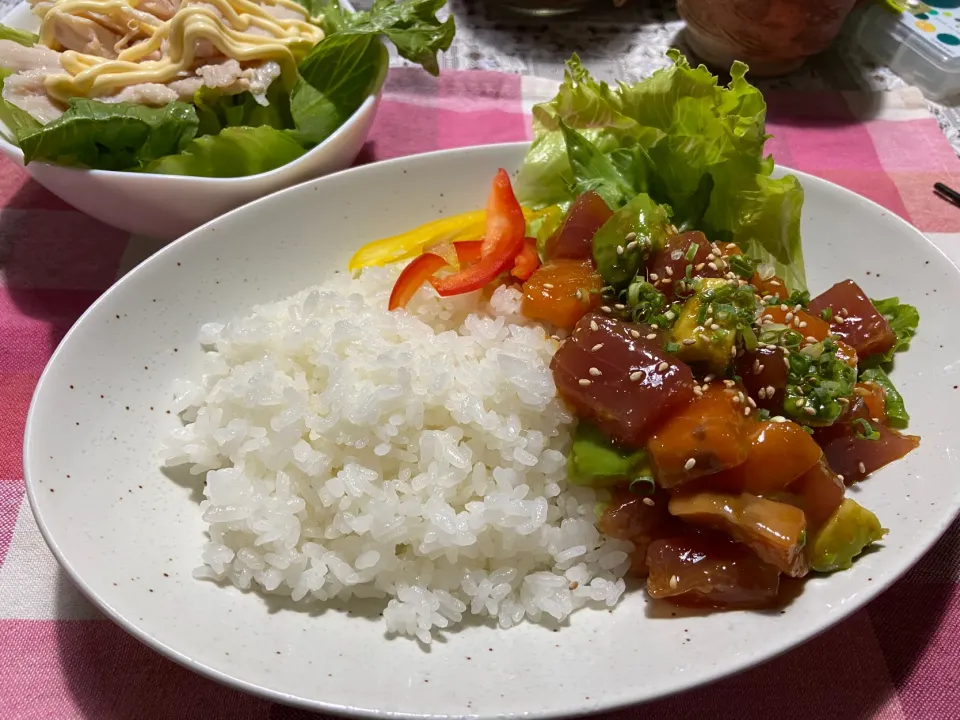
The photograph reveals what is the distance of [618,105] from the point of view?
120 inches

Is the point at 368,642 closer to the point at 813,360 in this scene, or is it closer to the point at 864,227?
the point at 813,360

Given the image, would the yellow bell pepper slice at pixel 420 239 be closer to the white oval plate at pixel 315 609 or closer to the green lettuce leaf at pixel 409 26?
the white oval plate at pixel 315 609

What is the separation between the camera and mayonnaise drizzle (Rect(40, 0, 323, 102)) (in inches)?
120

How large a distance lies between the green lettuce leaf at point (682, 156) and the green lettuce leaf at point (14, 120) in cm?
201

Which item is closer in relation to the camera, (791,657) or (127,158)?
(791,657)

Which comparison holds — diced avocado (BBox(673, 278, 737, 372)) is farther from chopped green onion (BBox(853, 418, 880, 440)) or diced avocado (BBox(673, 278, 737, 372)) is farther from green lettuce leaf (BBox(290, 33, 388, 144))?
green lettuce leaf (BBox(290, 33, 388, 144))

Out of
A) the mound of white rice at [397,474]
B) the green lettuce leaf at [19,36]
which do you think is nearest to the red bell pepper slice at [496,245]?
the mound of white rice at [397,474]

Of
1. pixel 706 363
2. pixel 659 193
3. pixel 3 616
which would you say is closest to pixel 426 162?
pixel 659 193

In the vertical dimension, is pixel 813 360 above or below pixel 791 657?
above

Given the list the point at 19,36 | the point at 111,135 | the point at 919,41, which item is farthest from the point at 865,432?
the point at 19,36

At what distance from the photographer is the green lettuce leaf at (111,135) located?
278 centimetres

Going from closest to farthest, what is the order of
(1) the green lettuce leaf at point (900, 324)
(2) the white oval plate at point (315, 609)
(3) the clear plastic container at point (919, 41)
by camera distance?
(2) the white oval plate at point (315, 609) < (1) the green lettuce leaf at point (900, 324) < (3) the clear plastic container at point (919, 41)

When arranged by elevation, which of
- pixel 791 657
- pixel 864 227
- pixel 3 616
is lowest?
pixel 3 616

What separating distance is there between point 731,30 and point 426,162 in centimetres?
233
